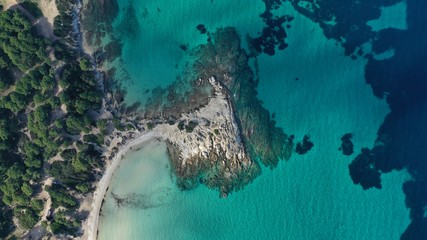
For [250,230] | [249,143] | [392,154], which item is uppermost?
[249,143]

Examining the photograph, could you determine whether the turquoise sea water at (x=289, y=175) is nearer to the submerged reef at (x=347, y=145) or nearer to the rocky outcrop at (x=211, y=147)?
the submerged reef at (x=347, y=145)

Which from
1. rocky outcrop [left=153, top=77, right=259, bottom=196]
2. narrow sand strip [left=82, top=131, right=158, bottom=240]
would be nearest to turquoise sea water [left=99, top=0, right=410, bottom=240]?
narrow sand strip [left=82, top=131, right=158, bottom=240]

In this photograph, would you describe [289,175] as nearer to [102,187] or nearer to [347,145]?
[347,145]

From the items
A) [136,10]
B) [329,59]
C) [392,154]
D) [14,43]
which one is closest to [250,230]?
[392,154]

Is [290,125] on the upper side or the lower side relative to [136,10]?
lower

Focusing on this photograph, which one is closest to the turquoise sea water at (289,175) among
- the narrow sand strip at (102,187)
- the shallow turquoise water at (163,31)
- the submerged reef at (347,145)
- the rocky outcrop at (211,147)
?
the shallow turquoise water at (163,31)

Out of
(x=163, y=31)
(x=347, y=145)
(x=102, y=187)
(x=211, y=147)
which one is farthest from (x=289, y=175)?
(x=163, y=31)

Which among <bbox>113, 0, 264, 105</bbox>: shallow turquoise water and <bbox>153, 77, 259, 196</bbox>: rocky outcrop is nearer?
<bbox>153, 77, 259, 196</bbox>: rocky outcrop

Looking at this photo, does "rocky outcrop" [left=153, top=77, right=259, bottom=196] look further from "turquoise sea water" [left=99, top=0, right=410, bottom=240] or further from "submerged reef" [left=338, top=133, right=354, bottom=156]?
"submerged reef" [left=338, top=133, right=354, bottom=156]

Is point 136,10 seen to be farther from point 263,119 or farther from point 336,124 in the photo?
point 336,124
